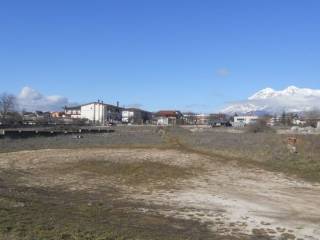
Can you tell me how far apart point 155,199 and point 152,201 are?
1.77 ft

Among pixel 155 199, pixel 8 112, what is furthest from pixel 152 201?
pixel 8 112

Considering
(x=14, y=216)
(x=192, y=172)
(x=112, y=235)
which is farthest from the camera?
(x=192, y=172)

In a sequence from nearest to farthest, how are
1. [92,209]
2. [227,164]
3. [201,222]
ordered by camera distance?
[201,222]
[92,209]
[227,164]

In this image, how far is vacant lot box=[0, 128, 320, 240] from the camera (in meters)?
12.7

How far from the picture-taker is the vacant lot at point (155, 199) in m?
12.7

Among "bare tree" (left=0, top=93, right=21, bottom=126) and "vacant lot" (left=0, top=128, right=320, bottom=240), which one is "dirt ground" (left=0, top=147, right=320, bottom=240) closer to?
"vacant lot" (left=0, top=128, right=320, bottom=240)

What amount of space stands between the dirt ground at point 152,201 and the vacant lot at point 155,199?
0.09 feet

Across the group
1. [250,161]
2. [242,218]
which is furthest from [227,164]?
[242,218]

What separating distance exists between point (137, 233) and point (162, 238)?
0.62m

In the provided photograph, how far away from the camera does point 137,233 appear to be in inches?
472

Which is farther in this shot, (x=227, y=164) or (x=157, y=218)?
(x=227, y=164)

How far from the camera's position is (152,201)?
59.3 feet

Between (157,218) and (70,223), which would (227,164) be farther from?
(70,223)

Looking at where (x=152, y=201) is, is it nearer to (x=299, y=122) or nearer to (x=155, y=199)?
(x=155, y=199)
